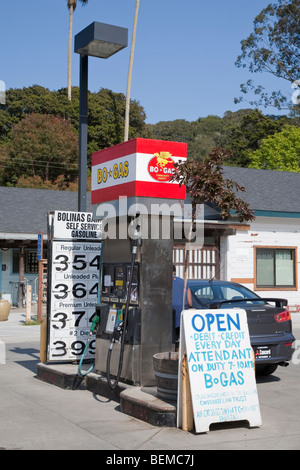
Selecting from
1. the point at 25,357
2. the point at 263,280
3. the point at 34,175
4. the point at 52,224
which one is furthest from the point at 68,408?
the point at 34,175

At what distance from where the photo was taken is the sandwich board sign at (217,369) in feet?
21.9

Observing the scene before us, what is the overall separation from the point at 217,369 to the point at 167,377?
2.07 ft

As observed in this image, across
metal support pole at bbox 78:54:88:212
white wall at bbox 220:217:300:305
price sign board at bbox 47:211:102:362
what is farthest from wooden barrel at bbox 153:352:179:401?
white wall at bbox 220:217:300:305

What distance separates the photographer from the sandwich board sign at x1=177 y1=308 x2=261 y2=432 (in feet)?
21.9

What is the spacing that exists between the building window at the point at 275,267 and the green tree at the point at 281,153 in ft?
66.1

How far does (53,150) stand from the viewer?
1747 inches

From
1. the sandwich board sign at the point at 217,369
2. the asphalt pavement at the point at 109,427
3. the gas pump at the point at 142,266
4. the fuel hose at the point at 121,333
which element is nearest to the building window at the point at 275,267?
the asphalt pavement at the point at 109,427

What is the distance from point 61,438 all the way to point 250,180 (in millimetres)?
20567

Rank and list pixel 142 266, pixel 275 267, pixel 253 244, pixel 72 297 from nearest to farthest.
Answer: pixel 142 266 < pixel 72 297 < pixel 253 244 < pixel 275 267

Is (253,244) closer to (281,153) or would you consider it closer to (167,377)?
(167,377)

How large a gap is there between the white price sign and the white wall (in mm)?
11753

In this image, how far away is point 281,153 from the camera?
43344mm

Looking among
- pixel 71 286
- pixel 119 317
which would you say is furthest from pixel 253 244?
pixel 119 317

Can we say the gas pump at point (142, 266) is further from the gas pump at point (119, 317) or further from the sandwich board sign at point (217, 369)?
the sandwich board sign at point (217, 369)
